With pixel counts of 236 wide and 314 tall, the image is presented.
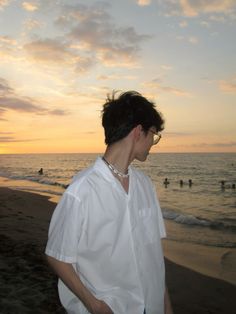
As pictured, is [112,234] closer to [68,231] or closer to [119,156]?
[68,231]

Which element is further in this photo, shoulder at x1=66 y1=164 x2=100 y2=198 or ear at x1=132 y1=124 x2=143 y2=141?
ear at x1=132 y1=124 x2=143 y2=141

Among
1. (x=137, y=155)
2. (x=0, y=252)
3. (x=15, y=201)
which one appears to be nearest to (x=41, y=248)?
(x=0, y=252)

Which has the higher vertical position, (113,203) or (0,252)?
(113,203)

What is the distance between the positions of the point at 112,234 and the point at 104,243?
0.07 m

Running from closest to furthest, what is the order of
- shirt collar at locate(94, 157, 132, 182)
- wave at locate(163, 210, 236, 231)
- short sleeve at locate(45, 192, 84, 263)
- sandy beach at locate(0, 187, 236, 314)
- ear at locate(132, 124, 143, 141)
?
short sleeve at locate(45, 192, 84, 263), shirt collar at locate(94, 157, 132, 182), ear at locate(132, 124, 143, 141), sandy beach at locate(0, 187, 236, 314), wave at locate(163, 210, 236, 231)

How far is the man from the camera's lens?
1.89 metres

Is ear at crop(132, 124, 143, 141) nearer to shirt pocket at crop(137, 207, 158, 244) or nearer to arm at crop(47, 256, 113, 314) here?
shirt pocket at crop(137, 207, 158, 244)

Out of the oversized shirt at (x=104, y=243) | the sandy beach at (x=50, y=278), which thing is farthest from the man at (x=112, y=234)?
the sandy beach at (x=50, y=278)

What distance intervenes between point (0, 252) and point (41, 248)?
116 cm

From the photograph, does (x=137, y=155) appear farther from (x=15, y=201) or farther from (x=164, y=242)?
(x=15, y=201)

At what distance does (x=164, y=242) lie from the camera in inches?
455

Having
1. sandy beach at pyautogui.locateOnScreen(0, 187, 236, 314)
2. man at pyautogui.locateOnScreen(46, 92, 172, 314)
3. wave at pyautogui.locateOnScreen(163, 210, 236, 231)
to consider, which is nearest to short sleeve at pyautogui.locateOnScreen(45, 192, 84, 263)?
man at pyautogui.locateOnScreen(46, 92, 172, 314)

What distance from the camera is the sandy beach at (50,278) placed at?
5.47 meters

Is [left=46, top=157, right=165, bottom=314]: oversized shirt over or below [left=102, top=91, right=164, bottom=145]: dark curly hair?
below
